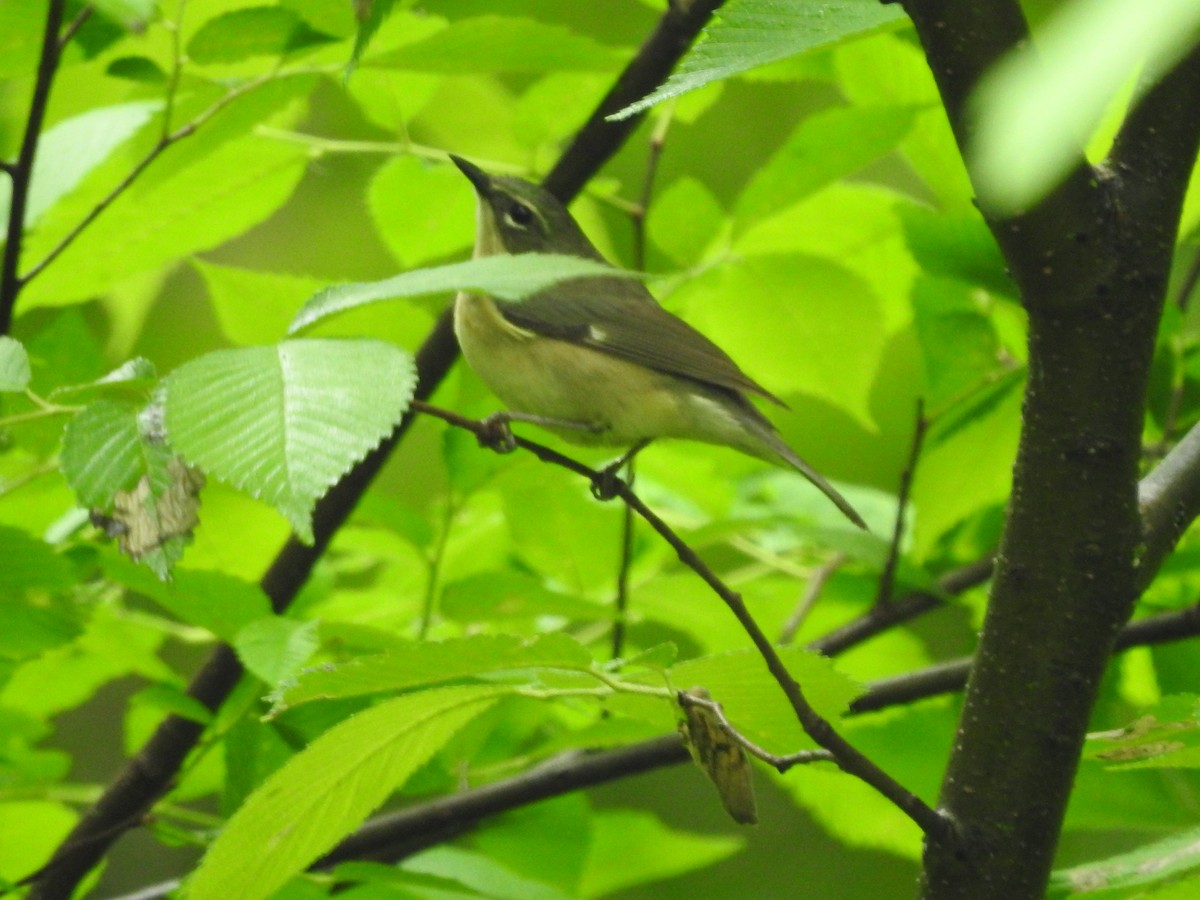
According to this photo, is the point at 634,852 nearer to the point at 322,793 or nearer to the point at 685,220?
the point at 685,220

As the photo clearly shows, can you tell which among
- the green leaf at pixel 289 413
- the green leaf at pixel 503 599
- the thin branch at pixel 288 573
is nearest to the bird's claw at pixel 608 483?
the green leaf at pixel 503 599

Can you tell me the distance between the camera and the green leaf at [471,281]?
69 cm

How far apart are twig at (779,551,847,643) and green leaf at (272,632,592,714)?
32.2 inches

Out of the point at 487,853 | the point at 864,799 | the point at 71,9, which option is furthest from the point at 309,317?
the point at 864,799

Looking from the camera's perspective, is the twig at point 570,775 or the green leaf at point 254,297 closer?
the twig at point 570,775

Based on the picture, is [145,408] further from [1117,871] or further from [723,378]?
[723,378]

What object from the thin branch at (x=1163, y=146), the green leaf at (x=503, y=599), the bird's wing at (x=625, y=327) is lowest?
the green leaf at (x=503, y=599)

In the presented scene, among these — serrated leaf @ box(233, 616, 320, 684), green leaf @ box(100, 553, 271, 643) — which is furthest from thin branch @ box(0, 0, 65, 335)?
serrated leaf @ box(233, 616, 320, 684)

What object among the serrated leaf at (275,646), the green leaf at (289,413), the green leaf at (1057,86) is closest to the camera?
the green leaf at (1057,86)

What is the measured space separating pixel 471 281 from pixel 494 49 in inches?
26.7

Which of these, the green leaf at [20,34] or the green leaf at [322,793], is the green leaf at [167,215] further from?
the green leaf at [322,793]

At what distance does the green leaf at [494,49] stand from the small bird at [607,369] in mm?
279

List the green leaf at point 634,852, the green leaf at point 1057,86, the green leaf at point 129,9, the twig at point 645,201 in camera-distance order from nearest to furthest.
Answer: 1. the green leaf at point 1057,86
2. the green leaf at point 129,9
3. the twig at point 645,201
4. the green leaf at point 634,852

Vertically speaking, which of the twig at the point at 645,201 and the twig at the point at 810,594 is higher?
the twig at the point at 645,201
